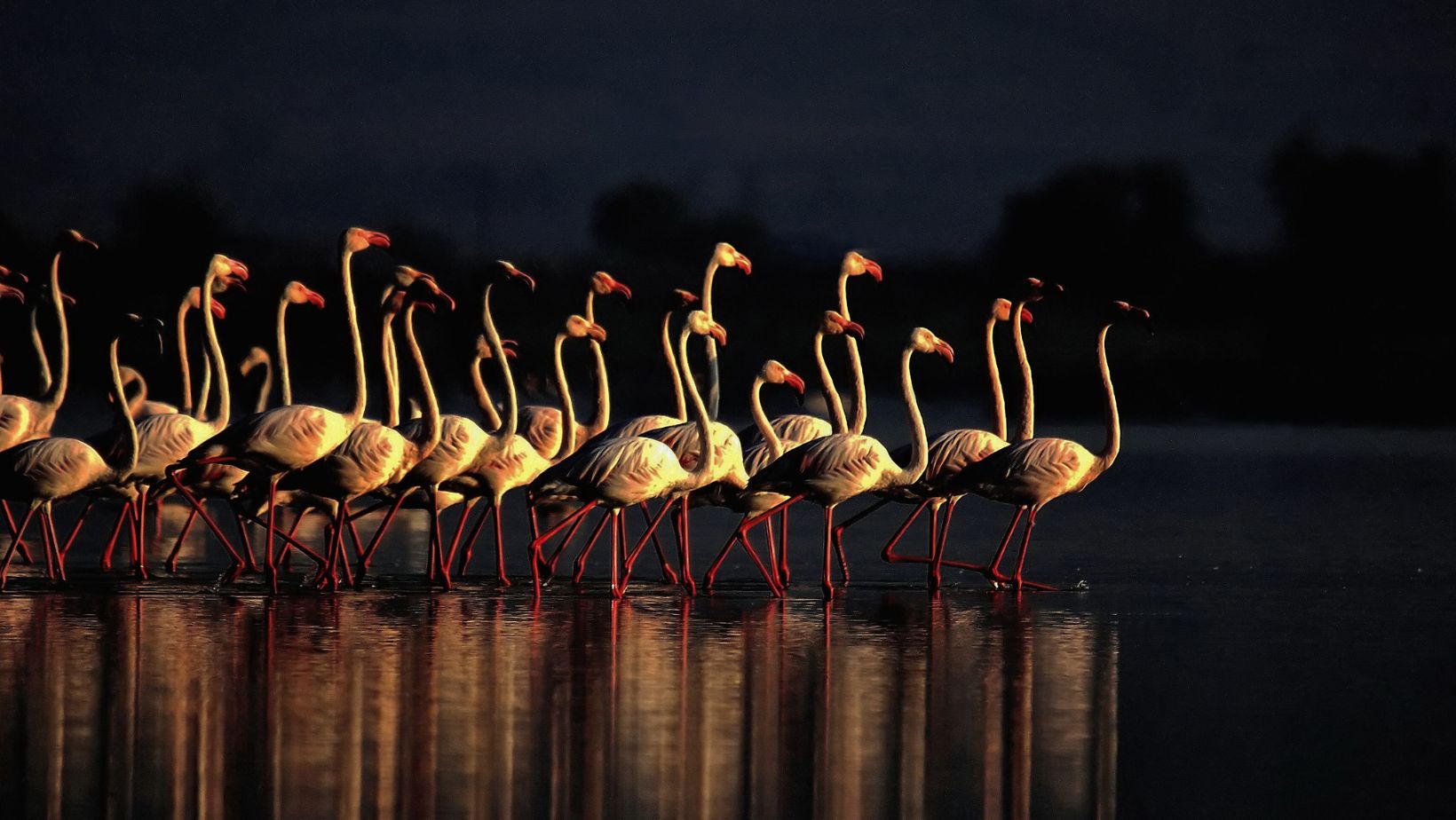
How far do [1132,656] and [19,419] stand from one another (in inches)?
323

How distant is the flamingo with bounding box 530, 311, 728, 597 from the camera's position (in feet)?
40.6

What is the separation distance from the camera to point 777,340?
127 feet

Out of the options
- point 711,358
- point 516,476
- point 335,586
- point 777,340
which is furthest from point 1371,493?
point 777,340

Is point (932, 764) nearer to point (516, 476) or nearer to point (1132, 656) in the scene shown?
point (1132, 656)

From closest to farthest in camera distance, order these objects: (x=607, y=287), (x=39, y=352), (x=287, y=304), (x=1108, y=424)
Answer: (x=1108, y=424) < (x=287, y=304) < (x=607, y=287) < (x=39, y=352)

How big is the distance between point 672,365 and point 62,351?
4.56 m

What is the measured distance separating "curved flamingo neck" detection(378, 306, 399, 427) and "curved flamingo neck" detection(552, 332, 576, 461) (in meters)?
1.14

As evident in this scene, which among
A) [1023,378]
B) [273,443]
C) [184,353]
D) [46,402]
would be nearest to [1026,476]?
[1023,378]

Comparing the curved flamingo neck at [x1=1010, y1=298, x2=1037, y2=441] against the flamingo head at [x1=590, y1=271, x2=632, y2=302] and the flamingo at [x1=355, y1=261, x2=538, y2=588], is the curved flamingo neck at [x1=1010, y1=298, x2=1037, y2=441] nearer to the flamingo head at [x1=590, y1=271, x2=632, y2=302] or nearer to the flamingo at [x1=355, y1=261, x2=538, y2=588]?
the flamingo head at [x1=590, y1=271, x2=632, y2=302]

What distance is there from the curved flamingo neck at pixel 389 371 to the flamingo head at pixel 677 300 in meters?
2.02

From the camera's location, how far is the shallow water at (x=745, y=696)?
7.02m

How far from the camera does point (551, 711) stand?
8430mm

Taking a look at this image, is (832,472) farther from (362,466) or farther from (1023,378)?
(362,466)

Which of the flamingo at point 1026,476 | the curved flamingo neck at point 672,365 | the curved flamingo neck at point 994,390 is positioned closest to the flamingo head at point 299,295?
the curved flamingo neck at point 672,365
